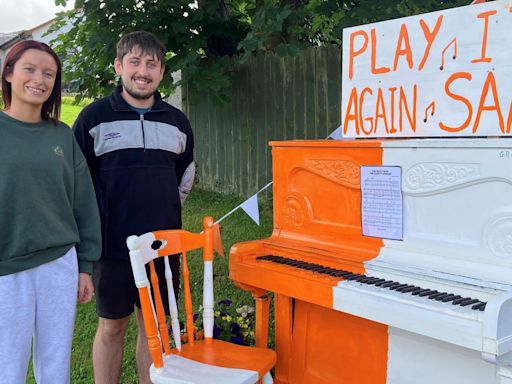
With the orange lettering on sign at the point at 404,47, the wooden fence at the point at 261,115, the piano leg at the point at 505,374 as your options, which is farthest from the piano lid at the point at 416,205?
the wooden fence at the point at 261,115

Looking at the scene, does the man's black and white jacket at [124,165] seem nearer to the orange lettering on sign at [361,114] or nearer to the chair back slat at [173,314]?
the chair back slat at [173,314]

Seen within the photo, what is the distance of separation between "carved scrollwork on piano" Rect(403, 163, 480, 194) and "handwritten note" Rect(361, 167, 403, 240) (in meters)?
0.06

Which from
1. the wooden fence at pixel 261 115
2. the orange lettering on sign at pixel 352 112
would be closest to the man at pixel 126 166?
the orange lettering on sign at pixel 352 112

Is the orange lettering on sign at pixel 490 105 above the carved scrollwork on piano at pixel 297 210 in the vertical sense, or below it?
above

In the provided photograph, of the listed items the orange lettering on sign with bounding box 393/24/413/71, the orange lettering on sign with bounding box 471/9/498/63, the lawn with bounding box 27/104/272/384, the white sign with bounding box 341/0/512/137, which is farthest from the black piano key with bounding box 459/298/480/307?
the lawn with bounding box 27/104/272/384

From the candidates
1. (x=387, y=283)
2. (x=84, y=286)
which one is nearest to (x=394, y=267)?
(x=387, y=283)

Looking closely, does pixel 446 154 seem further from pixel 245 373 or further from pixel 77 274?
pixel 77 274

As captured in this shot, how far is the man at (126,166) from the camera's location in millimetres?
2521

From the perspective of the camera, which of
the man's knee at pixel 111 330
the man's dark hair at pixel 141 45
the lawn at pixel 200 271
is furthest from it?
the lawn at pixel 200 271

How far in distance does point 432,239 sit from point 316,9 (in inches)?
130

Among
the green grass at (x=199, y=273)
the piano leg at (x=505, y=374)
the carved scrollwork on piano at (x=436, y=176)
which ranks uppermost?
the carved scrollwork on piano at (x=436, y=176)

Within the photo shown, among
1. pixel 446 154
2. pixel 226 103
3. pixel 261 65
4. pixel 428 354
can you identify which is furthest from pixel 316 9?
pixel 428 354

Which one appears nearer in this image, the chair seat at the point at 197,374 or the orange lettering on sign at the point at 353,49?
the chair seat at the point at 197,374

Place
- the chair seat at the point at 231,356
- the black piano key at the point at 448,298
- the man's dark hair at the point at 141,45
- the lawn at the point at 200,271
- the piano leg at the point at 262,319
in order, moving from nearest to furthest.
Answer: the black piano key at the point at 448,298 → the chair seat at the point at 231,356 → the man's dark hair at the point at 141,45 → the piano leg at the point at 262,319 → the lawn at the point at 200,271
